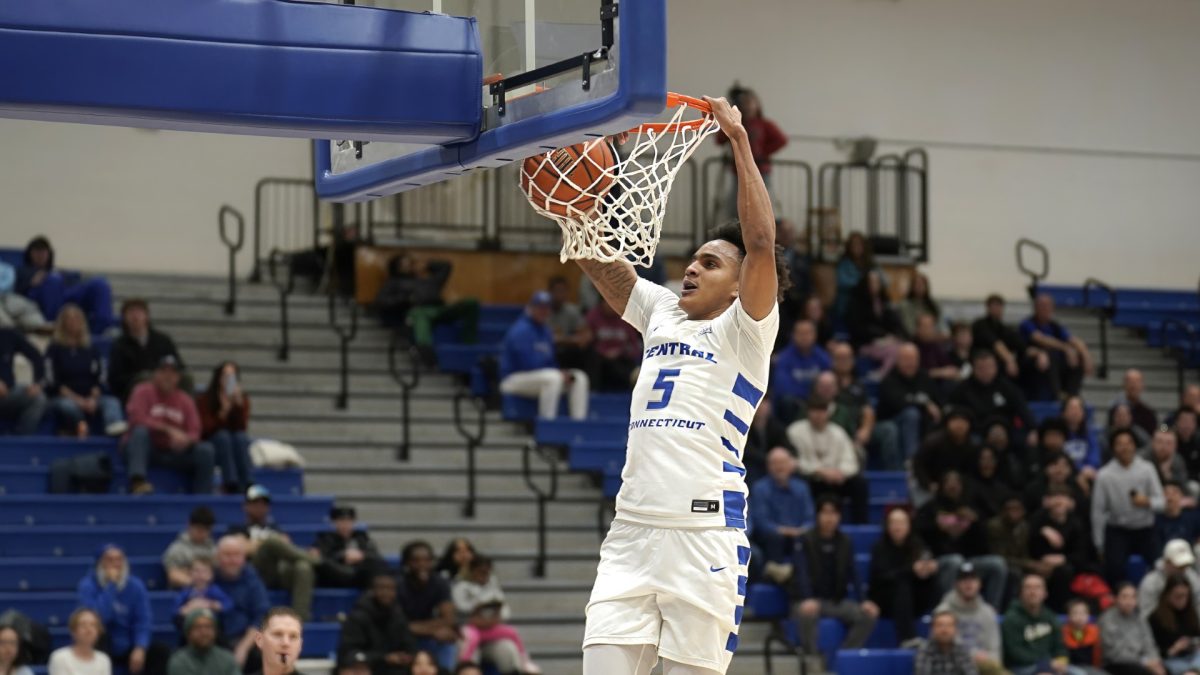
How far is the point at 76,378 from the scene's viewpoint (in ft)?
45.6

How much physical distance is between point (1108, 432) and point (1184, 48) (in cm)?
827

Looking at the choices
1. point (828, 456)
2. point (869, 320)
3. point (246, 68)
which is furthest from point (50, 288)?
point (246, 68)

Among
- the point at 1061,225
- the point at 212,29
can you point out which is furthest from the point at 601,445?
the point at 212,29

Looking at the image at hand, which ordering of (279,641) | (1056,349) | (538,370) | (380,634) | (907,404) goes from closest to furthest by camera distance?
(279,641)
(380,634)
(538,370)
(907,404)
(1056,349)

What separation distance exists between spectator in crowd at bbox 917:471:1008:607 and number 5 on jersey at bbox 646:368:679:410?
8443 millimetres

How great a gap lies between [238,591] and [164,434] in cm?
181

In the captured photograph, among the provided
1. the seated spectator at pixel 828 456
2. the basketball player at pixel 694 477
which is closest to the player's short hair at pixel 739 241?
the basketball player at pixel 694 477

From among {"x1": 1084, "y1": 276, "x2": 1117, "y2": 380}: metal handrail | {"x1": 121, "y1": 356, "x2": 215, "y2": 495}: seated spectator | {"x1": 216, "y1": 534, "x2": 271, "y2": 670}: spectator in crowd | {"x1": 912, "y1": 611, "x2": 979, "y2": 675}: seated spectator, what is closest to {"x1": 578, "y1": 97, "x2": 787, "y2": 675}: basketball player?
{"x1": 216, "y1": 534, "x2": 271, "y2": 670}: spectator in crowd

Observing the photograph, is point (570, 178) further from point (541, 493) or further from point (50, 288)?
point (50, 288)

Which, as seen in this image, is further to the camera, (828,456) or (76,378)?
(828,456)

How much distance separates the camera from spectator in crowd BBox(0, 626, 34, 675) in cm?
1078

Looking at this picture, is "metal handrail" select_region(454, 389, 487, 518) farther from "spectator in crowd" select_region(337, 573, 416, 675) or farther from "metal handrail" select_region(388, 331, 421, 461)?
"spectator in crowd" select_region(337, 573, 416, 675)

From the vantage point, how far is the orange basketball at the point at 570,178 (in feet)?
19.9

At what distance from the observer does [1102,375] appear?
19.4m
